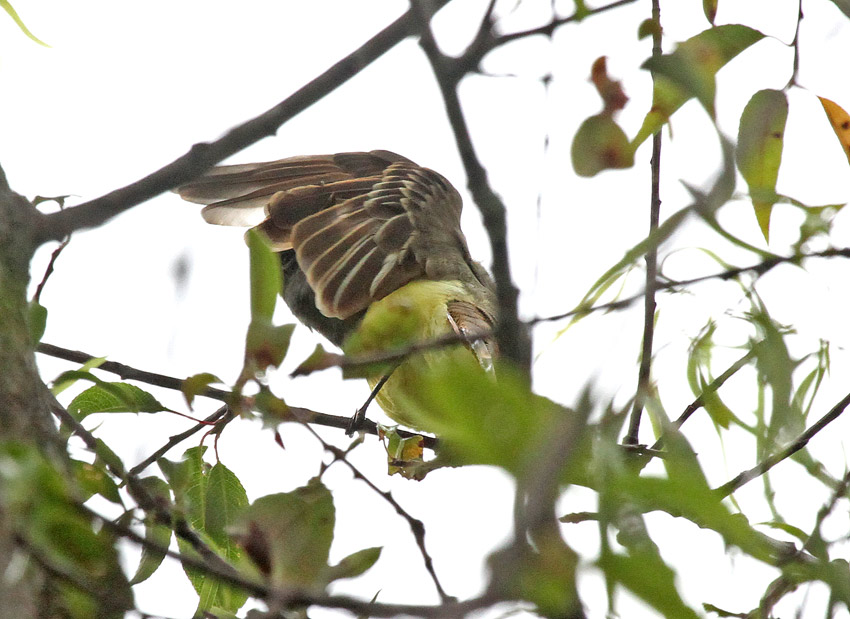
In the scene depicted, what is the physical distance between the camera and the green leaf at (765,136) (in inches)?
36.4

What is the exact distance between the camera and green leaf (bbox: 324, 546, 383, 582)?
71cm

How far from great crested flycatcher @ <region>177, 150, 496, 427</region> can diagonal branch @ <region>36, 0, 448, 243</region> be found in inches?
26.2

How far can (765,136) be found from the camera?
3.15 feet

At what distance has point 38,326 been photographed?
1048 millimetres

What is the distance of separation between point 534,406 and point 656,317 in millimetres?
844

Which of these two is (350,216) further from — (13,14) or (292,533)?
(292,533)

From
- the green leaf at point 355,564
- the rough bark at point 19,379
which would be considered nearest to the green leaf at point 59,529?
the rough bark at point 19,379

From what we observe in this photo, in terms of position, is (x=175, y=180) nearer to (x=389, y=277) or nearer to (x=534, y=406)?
(x=534, y=406)

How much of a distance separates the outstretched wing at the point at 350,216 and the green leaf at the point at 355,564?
0.92 meters

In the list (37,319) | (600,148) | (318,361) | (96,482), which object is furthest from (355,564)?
(37,319)

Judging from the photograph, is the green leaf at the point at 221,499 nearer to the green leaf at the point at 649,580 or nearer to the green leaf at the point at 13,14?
the green leaf at the point at 13,14

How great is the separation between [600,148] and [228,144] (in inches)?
13.2

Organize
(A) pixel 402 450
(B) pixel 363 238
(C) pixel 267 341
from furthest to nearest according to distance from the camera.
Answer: (B) pixel 363 238 < (A) pixel 402 450 < (C) pixel 267 341

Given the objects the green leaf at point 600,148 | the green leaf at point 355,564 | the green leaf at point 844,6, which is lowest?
the green leaf at point 355,564
